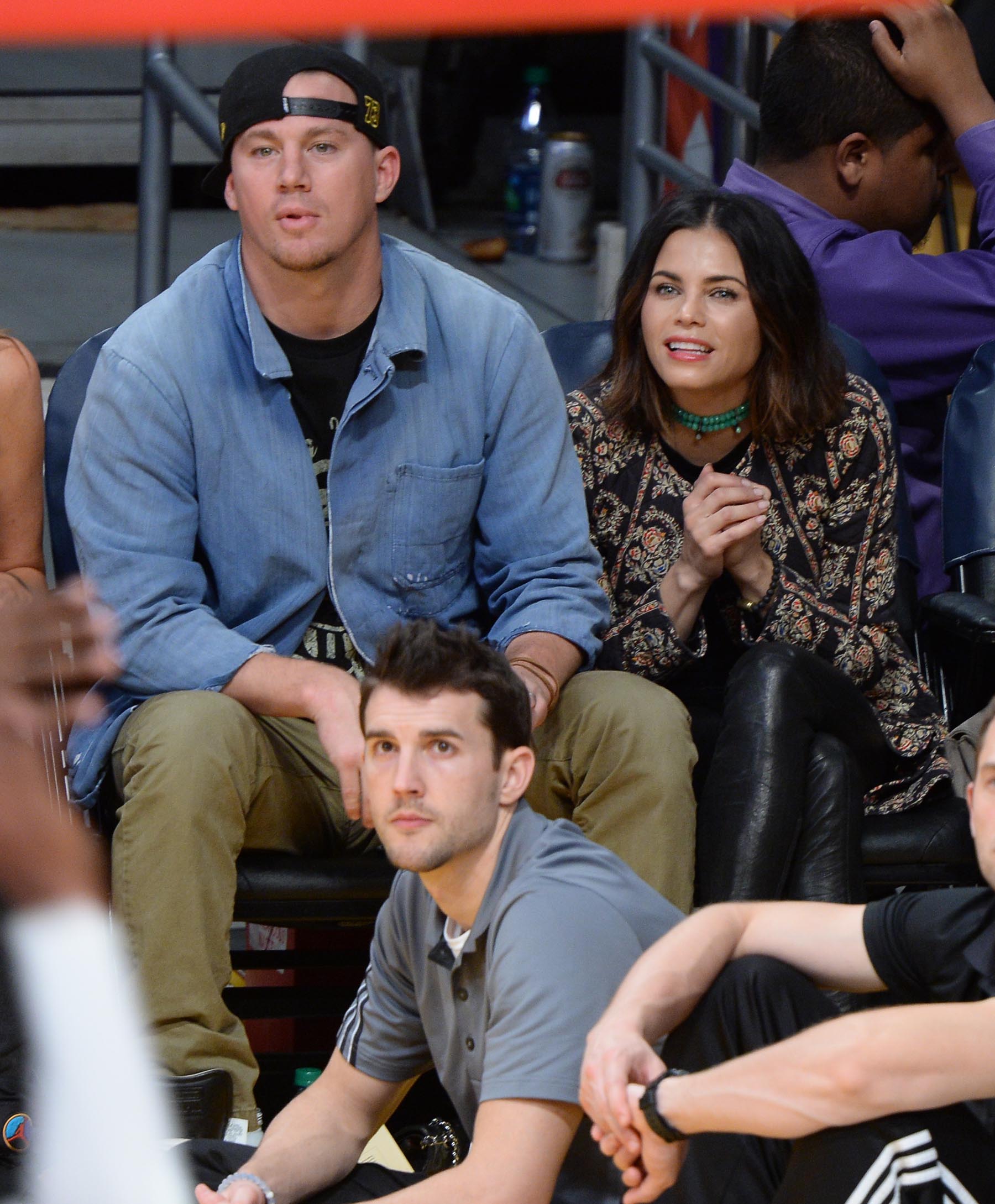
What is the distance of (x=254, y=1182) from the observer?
1.69m

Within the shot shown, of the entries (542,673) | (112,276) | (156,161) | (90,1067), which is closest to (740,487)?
(542,673)

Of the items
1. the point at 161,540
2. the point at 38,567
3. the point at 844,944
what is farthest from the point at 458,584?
the point at 844,944

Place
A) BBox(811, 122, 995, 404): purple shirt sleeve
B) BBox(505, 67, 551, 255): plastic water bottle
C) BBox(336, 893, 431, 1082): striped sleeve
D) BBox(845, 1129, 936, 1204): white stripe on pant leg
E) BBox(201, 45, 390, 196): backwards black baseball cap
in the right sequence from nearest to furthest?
BBox(845, 1129, 936, 1204): white stripe on pant leg → BBox(336, 893, 431, 1082): striped sleeve → BBox(201, 45, 390, 196): backwards black baseball cap → BBox(811, 122, 995, 404): purple shirt sleeve → BBox(505, 67, 551, 255): plastic water bottle

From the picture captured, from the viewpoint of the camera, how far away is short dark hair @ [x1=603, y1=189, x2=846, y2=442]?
7.84 ft

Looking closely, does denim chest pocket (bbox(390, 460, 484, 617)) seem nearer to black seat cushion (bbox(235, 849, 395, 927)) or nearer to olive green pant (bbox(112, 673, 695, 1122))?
olive green pant (bbox(112, 673, 695, 1122))

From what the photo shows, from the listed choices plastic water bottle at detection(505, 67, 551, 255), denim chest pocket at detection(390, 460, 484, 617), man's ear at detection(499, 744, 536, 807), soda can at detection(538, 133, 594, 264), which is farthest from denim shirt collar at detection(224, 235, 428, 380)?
plastic water bottle at detection(505, 67, 551, 255)

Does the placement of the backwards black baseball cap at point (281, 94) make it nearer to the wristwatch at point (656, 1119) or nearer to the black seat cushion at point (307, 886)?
the black seat cushion at point (307, 886)

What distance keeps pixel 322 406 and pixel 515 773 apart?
721 mm

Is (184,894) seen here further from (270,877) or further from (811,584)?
(811,584)

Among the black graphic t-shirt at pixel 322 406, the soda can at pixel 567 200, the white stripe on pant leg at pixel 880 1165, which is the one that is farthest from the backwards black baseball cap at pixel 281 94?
the soda can at pixel 567 200

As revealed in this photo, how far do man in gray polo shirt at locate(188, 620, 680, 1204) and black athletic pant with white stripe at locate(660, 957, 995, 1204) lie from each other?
0.35 ft

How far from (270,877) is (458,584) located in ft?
1.60

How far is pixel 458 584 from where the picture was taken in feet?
7.55

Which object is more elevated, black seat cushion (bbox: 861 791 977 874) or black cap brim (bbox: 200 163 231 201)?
black cap brim (bbox: 200 163 231 201)
